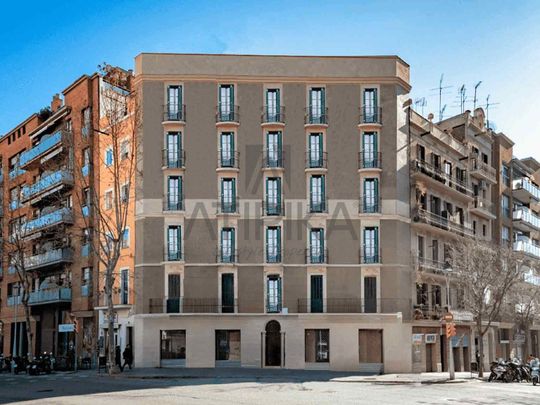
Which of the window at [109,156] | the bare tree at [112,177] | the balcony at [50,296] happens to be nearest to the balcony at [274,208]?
the bare tree at [112,177]

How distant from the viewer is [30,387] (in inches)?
1122

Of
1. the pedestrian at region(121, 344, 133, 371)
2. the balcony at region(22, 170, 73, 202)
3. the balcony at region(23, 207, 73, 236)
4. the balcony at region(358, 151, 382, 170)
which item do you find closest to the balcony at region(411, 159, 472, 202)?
the balcony at region(358, 151, 382, 170)

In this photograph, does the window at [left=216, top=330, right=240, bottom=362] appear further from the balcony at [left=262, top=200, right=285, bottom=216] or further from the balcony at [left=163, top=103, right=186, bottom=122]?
the balcony at [left=163, top=103, right=186, bottom=122]

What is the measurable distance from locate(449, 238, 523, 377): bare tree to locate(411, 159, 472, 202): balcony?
11.9 ft

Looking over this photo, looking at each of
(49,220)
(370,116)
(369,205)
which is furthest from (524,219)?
(49,220)

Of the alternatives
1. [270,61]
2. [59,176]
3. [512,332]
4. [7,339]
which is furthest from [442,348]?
[7,339]

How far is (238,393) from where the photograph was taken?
25031 mm

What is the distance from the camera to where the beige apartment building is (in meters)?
41.6

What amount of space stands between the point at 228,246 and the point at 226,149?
5842 millimetres

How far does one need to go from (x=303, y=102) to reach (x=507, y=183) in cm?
2682

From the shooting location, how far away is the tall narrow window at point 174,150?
42.9m

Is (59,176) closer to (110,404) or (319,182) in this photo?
(319,182)

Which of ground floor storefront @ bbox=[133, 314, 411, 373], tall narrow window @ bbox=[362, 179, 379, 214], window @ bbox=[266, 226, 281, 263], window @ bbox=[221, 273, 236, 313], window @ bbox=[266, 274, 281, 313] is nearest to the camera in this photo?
ground floor storefront @ bbox=[133, 314, 411, 373]

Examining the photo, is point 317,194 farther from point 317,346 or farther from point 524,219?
point 524,219
